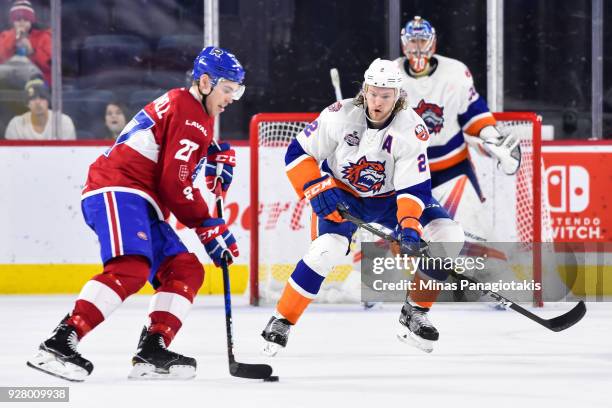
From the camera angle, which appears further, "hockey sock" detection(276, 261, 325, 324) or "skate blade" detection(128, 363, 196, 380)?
"hockey sock" detection(276, 261, 325, 324)

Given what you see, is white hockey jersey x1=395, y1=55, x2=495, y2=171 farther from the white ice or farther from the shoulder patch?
the shoulder patch

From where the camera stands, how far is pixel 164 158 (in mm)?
3318

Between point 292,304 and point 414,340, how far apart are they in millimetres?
457

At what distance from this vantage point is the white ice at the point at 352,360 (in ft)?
10.00

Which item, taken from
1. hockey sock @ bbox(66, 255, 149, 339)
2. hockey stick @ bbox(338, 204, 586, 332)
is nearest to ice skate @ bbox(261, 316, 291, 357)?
hockey stick @ bbox(338, 204, 586, 332)

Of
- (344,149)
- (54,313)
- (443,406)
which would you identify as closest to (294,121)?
(54,313)

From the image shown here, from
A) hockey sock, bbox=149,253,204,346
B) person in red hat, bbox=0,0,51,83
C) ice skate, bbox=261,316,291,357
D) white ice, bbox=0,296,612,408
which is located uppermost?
person in red hat, bbox=0,0,51,83

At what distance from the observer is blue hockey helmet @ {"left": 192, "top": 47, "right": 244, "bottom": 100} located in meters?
3.43

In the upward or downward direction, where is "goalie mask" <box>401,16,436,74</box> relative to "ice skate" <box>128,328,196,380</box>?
upward

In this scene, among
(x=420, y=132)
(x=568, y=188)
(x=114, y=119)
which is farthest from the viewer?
(x=114, y=119)

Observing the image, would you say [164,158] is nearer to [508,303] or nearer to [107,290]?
[107,290]

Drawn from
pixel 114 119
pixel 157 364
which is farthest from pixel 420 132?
pixel 114 119

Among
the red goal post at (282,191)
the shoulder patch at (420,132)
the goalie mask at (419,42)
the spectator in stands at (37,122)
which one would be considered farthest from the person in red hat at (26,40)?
the shoulder patch at (420,132)

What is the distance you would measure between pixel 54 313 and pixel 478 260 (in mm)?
1778
